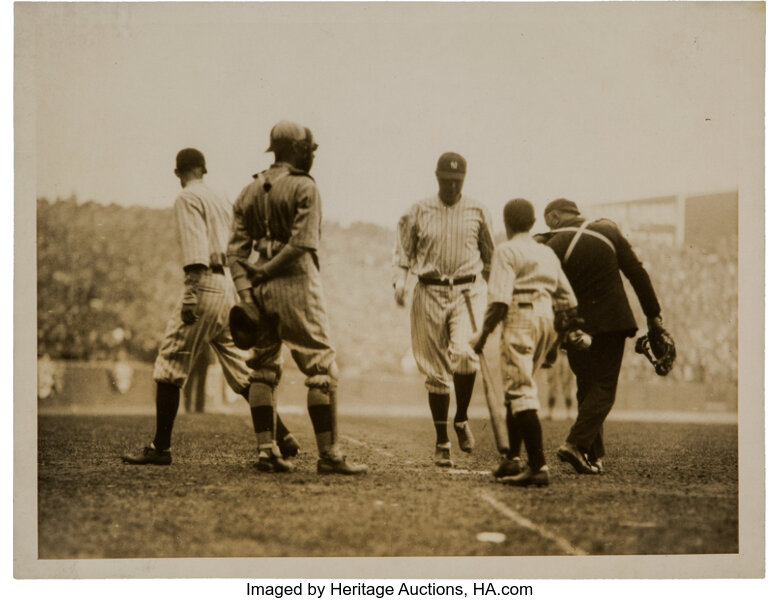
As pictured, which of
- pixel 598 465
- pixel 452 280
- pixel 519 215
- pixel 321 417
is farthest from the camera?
pixel 598 465

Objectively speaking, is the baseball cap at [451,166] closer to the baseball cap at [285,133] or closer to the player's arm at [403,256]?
the player's arm at [403,256]

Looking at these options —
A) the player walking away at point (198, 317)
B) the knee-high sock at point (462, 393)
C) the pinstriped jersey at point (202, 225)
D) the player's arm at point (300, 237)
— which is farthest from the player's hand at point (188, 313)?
the knee-high sock at point (462, 393)

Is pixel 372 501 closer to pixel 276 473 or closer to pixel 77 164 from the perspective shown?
pixel 276 473

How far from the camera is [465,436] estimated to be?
5957 millimetres

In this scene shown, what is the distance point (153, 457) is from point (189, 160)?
75.0 inches

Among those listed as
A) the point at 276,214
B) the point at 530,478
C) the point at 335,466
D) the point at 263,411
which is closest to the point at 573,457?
the point at 530,478

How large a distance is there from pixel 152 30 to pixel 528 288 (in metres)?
2.98

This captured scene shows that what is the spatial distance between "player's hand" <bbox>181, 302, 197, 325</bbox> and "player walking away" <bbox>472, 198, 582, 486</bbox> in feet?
5.61

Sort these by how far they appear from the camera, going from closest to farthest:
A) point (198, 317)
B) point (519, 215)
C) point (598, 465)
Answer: point (519, 215) → point (198, 317) → point (598, 465)

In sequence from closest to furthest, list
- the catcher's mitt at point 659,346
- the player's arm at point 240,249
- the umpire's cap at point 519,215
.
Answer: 1. the player's arm at point 240,249
2. the umpire's cap at point 519,215
3. the catcher's mitt at point 659,346

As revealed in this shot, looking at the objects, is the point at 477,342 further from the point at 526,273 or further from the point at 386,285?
the point at 386,285

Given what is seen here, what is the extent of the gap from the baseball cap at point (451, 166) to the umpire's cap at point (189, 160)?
152cm

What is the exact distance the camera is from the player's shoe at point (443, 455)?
19.4 ft

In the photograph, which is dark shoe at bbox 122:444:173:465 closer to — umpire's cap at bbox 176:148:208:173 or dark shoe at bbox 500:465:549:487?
umpire's cap at bbox 176:148:208:173
